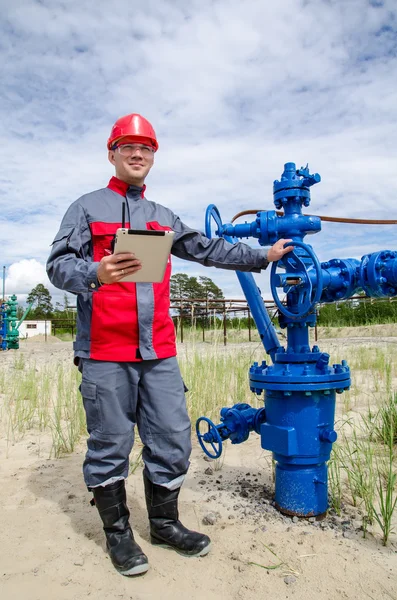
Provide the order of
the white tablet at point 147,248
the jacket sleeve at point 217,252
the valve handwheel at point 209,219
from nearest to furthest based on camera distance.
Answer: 1. the white tablet at point 147,248
2. the jacket sleeve at point 217,252
3. the valve handwheel at point 209,219

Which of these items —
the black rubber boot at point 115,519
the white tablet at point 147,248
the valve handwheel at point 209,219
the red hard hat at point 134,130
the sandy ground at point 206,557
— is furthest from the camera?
the valve handwheel at point 209,219

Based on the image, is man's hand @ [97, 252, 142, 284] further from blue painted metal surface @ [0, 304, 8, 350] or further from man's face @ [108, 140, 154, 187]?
blue painted metal surface @ [0, 304, 8, 350]

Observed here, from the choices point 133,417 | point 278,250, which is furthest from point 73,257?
point 278,250

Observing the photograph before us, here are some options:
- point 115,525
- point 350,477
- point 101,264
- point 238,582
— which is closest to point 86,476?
point 115,525

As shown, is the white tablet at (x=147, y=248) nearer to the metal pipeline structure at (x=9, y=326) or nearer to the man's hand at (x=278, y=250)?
the man's hand at (x=278, y=250)

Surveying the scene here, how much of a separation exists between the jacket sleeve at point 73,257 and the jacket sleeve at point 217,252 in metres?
0.43

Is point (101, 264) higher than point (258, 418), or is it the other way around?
point (101, 264)

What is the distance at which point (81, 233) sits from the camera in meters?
2.08

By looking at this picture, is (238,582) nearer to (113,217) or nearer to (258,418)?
(258,418)

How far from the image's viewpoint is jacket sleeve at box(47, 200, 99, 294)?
1.82 meters

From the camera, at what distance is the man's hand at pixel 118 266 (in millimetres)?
1689

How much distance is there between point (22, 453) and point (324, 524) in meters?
2.11

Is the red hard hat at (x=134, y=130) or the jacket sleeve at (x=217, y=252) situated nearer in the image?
the red hard hat at (x=134, y=130)


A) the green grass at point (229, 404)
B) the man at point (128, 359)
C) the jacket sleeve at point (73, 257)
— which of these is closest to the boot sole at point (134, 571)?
the man at point (128, 359)
